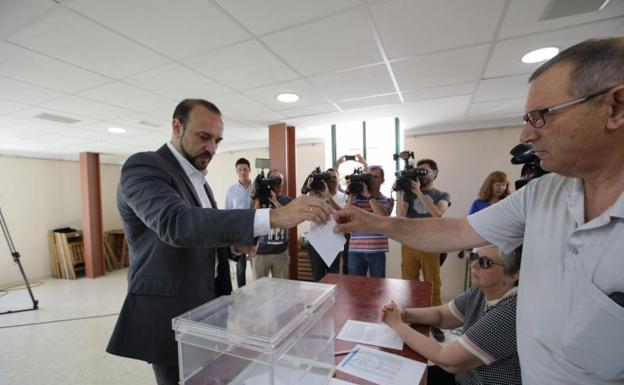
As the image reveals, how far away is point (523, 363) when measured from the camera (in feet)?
2.40

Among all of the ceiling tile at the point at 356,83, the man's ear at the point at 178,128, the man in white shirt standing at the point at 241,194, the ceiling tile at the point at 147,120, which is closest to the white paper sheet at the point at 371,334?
the man's ear at the point at 178,128

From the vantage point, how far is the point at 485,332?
0.94m

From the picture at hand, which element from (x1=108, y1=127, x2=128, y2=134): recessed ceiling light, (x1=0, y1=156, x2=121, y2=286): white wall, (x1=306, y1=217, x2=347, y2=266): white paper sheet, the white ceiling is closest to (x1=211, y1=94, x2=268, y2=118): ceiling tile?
the white ceiling

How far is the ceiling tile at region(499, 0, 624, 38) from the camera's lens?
139cm

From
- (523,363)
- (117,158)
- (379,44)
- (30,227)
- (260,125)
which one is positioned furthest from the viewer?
(117,158)

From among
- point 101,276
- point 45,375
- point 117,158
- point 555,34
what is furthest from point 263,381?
point 117,158

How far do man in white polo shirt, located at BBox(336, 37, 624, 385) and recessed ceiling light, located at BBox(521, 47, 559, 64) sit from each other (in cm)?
172

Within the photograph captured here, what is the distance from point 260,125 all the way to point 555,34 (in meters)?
3.04

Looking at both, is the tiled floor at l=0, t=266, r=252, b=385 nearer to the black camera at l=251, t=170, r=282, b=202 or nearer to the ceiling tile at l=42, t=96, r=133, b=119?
the black camera at l=251, t=170, r=282, b=202

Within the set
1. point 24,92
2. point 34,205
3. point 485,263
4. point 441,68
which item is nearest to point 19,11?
point 24,92

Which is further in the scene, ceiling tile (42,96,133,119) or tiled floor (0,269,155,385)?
ceiling tile (42,96,133,119)

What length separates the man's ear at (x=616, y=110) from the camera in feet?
1.84

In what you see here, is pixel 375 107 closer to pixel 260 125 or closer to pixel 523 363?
pixel 260 125

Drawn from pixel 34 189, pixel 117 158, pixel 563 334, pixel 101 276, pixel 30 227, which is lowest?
pixel 101 276
